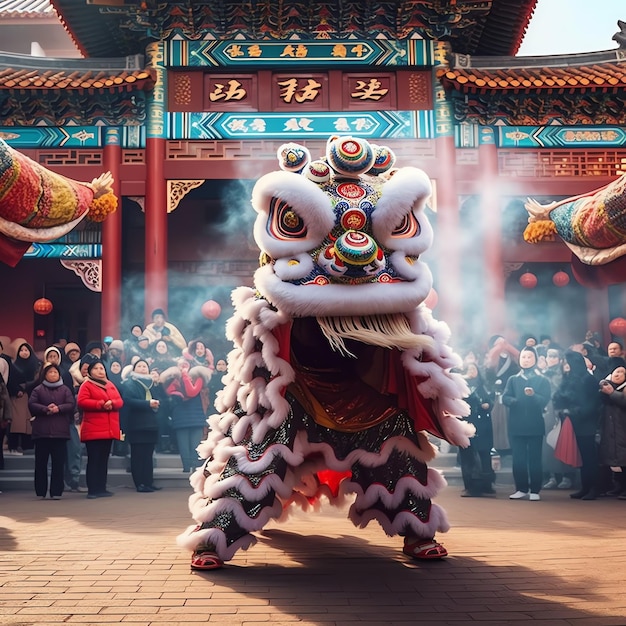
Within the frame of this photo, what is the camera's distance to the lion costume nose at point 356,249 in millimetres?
3611

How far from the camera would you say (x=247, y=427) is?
13.0ft

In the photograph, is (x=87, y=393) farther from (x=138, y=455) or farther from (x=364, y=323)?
(x=364, y=323)

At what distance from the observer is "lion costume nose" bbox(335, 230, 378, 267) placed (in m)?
3.61

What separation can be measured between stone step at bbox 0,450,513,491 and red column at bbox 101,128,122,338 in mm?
2450

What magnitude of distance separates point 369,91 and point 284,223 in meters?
8.49

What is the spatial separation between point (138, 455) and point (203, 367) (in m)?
1.35

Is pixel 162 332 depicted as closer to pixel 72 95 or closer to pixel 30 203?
pixel 30 203


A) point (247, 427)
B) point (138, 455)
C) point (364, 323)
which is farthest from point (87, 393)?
point (364, 323)

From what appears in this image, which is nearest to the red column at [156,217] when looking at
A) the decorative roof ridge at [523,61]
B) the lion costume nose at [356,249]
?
the decorative roof ridge at [523,61]

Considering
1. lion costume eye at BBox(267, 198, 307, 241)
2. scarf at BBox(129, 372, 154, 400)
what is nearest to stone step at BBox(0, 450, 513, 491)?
scarf at BBox(129, 372, 154, 400)

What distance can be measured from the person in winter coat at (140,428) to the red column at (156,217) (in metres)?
3.32

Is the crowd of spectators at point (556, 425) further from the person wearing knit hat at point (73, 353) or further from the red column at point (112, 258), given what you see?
the red column at point (112, 258)

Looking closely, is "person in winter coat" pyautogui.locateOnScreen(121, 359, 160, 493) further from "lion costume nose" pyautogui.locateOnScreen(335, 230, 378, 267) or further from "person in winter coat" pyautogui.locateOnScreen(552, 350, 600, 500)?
"lion costume nose" pyautogui.locateOnScreen(335, 230, 378, 267)

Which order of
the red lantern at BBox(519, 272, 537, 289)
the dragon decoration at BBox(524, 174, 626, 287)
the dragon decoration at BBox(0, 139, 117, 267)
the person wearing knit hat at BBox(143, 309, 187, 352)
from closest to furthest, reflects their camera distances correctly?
1. the dragon decoration at BBox(524, 174, 626, 287)
2. the dragon decoration at BBox(0, 139, 117, 267)
3. the person wearing knit hat at BBox(143, 309, 187, 352)
4. the red lantern at BBox(519, 272, 537, 289)
